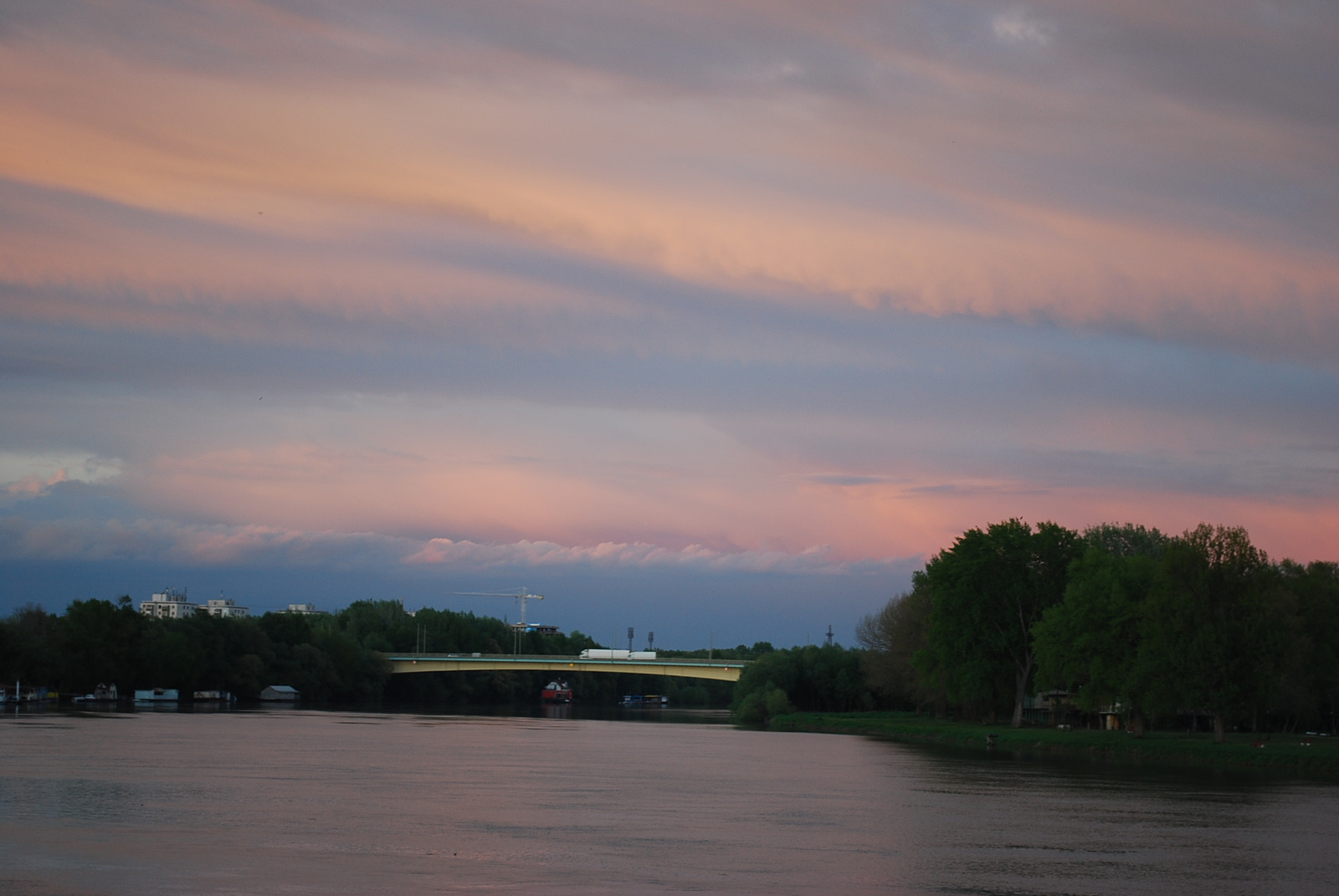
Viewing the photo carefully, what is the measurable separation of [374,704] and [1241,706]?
140m

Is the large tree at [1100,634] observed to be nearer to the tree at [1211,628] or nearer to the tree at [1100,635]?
the tree at [1100,635]

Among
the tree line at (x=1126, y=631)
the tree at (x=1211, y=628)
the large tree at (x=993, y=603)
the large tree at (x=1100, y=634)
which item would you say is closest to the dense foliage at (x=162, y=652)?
the tree line at (x=1126, y=631)

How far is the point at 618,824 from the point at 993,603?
75389 mm

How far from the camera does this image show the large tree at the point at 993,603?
10938 cm

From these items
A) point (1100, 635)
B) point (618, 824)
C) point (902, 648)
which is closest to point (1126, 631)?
point (1100, 635)

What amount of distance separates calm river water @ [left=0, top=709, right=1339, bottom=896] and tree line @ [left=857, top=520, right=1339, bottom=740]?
1495 cm

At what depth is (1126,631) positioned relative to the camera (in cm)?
9412

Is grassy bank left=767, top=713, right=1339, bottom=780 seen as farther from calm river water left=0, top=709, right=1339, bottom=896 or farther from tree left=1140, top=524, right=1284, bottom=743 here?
calm river water left=0, top=709, right=1339, bottom=896

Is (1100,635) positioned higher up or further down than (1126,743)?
higher up

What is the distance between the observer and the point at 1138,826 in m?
45.2

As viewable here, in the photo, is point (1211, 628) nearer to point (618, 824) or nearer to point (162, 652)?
point (618, 824)

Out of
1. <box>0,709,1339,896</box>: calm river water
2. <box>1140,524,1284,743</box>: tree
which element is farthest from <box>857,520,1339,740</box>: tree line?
<box>0,709,1339,896</box>: calm river water

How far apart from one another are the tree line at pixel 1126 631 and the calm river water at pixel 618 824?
49.1 feet

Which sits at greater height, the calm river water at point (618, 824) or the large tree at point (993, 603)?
the large tree at point (993, 603)
